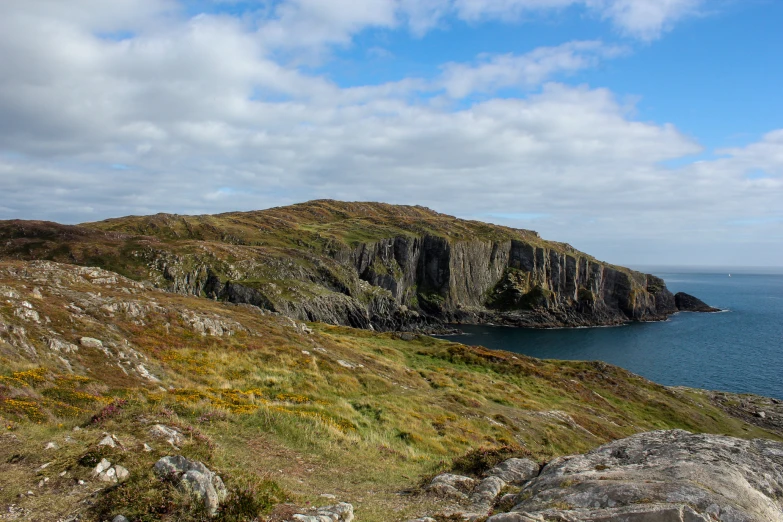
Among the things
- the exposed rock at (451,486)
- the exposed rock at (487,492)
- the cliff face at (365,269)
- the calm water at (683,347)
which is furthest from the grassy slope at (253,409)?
the cliff face at (365,269)

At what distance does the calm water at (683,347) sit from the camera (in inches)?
3403

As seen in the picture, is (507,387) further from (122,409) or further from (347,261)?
(347,261)

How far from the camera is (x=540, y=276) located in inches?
7028

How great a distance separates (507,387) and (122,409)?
1603 inches

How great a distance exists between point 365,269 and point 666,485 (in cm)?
14321

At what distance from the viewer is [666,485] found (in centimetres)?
942

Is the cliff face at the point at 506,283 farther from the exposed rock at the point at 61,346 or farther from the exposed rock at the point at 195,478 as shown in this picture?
the exposed rock at the point at 195,478

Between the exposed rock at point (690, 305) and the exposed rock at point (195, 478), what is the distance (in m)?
228

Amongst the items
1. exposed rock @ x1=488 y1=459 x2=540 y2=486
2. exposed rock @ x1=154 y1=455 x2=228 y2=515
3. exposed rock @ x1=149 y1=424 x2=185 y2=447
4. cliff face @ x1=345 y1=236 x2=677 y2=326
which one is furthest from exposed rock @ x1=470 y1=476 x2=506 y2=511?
cliff face @ x1=345 y1=236 x2=677 y2=326

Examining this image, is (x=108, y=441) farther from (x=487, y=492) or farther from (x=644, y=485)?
(x=644, y=485)

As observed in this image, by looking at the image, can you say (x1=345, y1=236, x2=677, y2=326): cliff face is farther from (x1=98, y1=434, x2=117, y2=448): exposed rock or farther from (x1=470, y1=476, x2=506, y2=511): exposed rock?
(x1=98, y1=434, x2=117, y2=448): exposed rock

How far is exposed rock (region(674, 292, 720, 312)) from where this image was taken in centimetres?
18688

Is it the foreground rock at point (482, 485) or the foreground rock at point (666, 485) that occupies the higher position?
the foreground rock at point (666, 485)

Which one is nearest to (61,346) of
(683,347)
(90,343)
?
(90,343)
